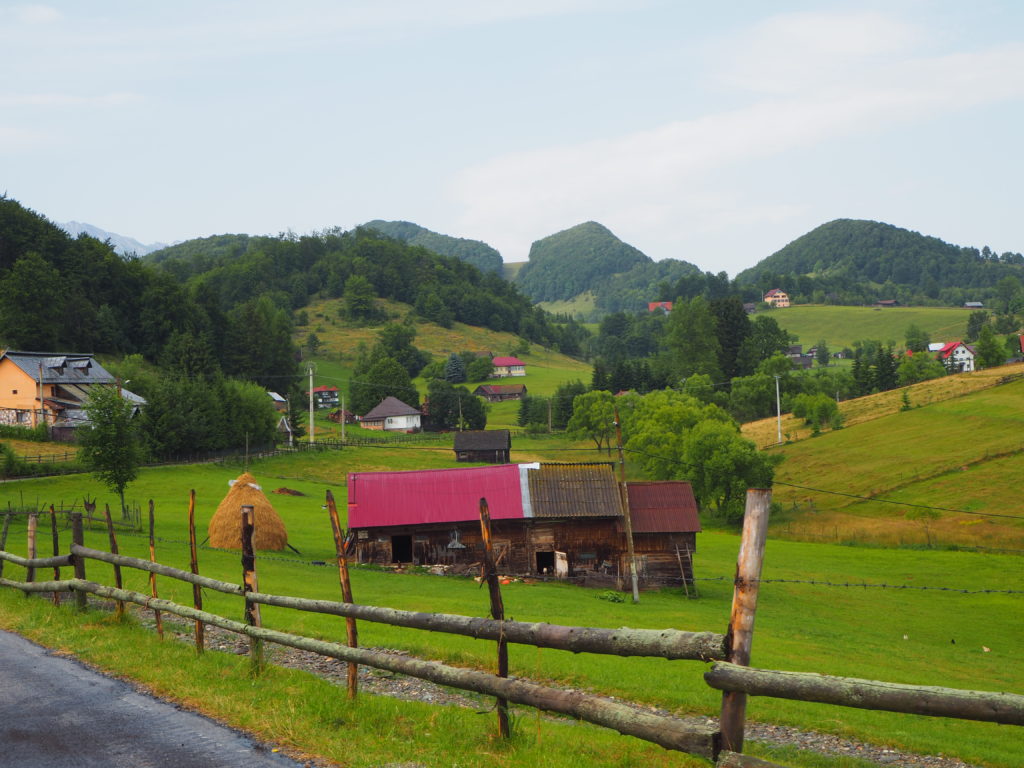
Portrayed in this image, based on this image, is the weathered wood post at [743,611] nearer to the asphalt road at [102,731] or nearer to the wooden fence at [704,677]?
the wooden fence at [704,677]

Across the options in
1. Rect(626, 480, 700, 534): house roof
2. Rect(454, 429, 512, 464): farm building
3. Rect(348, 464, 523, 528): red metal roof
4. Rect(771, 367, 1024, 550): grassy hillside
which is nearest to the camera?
Rect(626, 480, 700, 534): house roof

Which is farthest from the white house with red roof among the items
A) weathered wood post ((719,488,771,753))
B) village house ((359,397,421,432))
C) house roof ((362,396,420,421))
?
weathered wood post ((719,488,771,753))

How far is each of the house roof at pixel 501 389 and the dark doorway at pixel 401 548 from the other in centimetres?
11460

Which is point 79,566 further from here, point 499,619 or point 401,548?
point 401,548

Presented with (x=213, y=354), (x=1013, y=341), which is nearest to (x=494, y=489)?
(x=213, y=354)

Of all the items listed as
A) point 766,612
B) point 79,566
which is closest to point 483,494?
point 766,612

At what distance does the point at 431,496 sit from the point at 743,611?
3624 cm

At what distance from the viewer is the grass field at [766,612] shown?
1387cm

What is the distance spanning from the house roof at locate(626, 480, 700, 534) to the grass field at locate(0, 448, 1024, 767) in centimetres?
302

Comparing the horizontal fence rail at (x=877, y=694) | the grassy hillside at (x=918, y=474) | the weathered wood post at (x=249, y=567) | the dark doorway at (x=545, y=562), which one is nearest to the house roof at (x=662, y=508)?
the dark doorway at (x=545, y=562)

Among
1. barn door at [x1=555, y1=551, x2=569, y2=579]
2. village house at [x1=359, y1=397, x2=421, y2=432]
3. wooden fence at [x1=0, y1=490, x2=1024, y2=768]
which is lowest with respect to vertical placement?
barn door at [x1=555, y1=551, x2=569, y2=579]

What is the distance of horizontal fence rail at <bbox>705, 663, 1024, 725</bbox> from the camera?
5.46m

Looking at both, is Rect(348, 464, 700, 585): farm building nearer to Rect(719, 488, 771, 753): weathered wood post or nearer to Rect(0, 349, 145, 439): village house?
Rect(719, 488, 771, 753): weathered wood post

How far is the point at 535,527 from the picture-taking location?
41.2m
